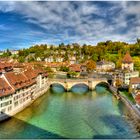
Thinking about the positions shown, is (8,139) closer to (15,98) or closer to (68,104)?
(15,98)

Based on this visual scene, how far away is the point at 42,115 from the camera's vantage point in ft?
107

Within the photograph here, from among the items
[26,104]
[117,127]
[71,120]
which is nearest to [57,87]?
[26,104]

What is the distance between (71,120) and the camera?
30344 millimetres

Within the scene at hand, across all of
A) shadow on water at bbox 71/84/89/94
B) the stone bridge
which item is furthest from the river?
the stone bridge

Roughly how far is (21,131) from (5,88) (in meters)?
6.32

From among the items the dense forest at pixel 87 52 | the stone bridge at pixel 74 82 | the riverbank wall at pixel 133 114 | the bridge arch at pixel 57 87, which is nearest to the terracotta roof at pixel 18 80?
the bridge arch at pixel 57 87

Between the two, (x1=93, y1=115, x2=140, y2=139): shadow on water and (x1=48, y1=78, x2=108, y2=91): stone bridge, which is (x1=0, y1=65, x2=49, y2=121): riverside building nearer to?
(x1=48, y1=78, x2=108, y2=91): stone bridge

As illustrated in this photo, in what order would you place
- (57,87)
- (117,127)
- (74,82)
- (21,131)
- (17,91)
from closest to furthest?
1. (21,131)
2. (117,127)
3. (17,91)
4. (74,82)
5. (57,87)

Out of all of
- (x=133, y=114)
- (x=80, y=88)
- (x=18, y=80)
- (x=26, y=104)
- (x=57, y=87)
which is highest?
(x=18, y=80)

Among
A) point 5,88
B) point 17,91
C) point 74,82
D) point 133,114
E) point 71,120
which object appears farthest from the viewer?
point 74,82

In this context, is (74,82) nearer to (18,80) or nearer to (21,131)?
(18,80)

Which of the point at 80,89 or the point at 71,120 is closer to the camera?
the point at 71,120

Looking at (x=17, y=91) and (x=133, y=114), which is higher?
(x=17, y=91)

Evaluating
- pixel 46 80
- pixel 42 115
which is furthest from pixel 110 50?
pixel 42 115
